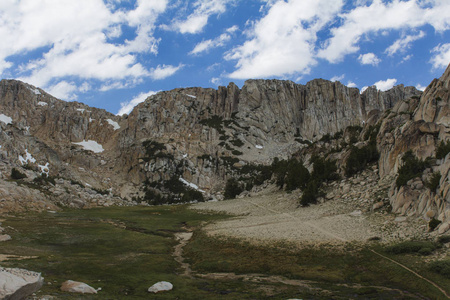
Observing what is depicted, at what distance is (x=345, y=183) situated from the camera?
63781 mm

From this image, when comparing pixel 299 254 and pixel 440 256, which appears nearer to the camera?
pixel 440 256

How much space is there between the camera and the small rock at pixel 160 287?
2279 cm

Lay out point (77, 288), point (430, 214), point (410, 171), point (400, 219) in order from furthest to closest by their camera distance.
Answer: point (410, 171) → point (400, 219) → point (430, 214) → point (77, 288)

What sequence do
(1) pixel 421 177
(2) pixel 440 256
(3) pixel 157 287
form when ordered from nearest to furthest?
(3) pixel 157 287
(2) pixel 440 256
(1) pixel 421 177

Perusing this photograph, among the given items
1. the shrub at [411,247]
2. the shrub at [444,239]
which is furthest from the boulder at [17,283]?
the shrub at [444,239]

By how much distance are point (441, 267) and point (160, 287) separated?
2124 cm

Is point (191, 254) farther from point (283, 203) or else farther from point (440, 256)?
point (283, 203)

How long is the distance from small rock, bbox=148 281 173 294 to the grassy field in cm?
42

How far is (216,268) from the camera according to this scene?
31859 millimetres

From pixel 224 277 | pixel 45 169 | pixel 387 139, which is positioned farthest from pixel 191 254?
pixel 45 169

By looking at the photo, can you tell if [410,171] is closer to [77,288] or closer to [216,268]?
[216,268]

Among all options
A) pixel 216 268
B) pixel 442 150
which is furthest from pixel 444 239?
pixel 442 150

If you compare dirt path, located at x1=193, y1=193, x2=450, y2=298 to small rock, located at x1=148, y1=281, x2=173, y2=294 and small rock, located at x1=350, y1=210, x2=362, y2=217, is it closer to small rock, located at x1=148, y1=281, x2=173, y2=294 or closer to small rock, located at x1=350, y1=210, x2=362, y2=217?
small rock, located at x1=350, y1=210, x2=362, y2=217

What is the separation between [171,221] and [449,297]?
60.7 m
